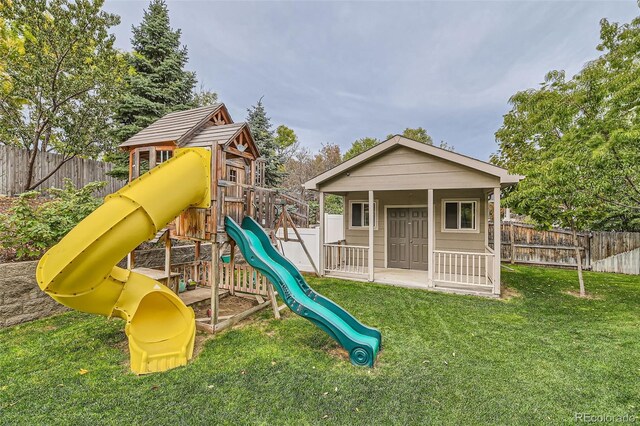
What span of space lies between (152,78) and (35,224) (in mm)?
7361

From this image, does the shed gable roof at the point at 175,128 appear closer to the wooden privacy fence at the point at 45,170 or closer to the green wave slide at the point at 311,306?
the green wave slide at the point at 311,306

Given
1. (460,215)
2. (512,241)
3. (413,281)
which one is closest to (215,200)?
(413,281)

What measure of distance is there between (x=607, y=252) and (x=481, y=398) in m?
10.6

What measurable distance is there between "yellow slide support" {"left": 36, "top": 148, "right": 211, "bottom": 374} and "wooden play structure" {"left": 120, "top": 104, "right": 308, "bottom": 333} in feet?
1.58

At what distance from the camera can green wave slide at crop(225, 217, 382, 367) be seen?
3637mm

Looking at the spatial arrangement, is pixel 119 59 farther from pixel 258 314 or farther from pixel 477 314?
pixel 477 314

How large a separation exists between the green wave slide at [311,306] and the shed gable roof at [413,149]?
156 inches

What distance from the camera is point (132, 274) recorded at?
3.83 m

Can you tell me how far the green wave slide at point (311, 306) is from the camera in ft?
11.9

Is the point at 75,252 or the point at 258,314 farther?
the point at 258,314

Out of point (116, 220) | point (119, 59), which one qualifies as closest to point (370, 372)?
point (116, 220)

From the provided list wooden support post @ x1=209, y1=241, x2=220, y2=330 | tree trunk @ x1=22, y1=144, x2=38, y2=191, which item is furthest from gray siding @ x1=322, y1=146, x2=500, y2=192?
tree trunk @ x1=22, y1=144, x2=38, y2=191

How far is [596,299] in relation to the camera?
634 centimetres

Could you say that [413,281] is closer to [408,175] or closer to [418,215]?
[418,215]
